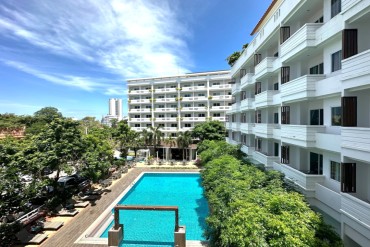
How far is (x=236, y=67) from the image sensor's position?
26.8m

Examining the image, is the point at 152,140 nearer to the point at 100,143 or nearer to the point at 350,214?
the point at 100,143

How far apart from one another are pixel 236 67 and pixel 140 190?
19.7m

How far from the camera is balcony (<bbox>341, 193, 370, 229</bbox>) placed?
24.4 ft

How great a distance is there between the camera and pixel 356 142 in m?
7.98

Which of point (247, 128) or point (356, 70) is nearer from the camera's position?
point (356, 70)

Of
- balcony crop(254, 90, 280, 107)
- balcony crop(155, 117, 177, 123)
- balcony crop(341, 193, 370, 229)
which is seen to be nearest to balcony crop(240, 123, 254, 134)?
balcony crop(254, 90, 280, 107)

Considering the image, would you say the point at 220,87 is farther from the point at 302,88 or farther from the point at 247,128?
the point at 302,88

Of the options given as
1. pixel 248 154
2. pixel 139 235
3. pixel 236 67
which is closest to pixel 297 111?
pixel 248 154

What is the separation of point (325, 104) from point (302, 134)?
78.6 inches

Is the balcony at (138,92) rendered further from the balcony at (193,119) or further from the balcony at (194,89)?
the balcony at (193,119)

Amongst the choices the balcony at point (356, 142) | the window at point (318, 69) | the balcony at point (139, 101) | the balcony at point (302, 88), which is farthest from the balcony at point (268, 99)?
the balcony at point (139, 101)

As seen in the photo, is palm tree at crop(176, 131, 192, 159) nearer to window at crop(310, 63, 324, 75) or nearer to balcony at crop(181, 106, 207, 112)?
balcony at crop(181, 106, 207, 112)

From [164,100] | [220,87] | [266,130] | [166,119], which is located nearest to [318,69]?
[266,130]

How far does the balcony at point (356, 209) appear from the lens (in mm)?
7434
